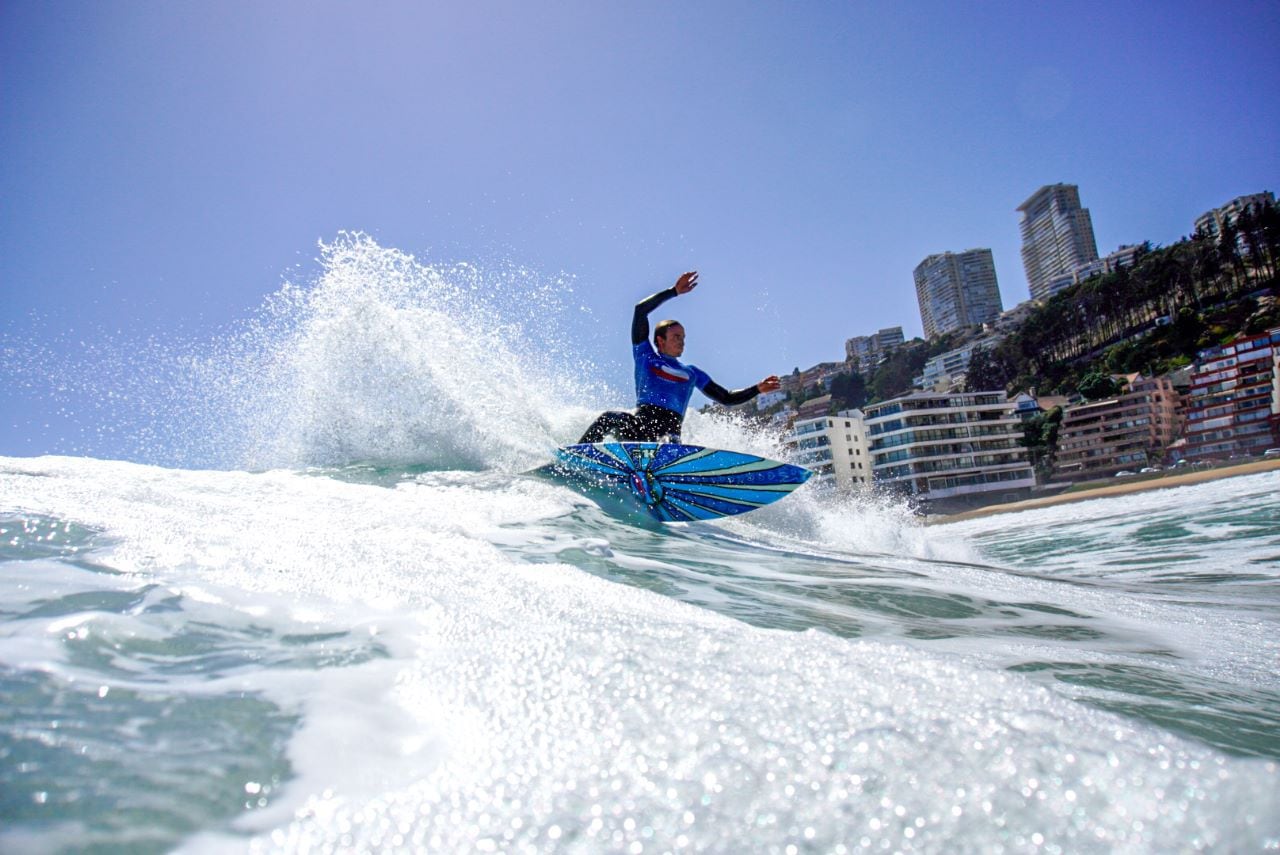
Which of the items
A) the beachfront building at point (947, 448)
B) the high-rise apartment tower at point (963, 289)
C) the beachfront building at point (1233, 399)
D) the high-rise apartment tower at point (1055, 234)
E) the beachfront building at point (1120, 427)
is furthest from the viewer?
the high-rise apartment tower at point (963, 289)


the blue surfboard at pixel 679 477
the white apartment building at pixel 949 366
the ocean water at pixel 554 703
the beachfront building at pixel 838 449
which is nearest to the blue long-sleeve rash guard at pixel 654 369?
the blue surfboard at pixel 679 477

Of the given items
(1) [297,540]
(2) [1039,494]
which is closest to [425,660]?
(1) [297,540]

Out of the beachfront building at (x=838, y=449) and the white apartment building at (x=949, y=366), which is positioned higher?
the white apartment building at (x=949, y=366)

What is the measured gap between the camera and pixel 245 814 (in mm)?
970

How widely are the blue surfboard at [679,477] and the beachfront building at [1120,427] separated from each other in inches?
2986

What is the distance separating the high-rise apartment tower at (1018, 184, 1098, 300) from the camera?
573 feet

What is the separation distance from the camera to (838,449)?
73.4 m

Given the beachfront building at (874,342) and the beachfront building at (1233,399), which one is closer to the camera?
the beachfront building at (1233,399)

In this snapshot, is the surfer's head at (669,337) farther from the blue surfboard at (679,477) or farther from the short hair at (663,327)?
the blue surfboard at (679,477)

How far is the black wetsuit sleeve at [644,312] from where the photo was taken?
23.0 ft

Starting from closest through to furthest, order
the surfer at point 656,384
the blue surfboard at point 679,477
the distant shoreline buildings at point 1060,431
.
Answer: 1. the blue surfboard at point 679,477
2. the surfer at point 656,384
3. the distant shoreline buildings at point 1060,431

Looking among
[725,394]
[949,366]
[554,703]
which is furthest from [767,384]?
[949,366]

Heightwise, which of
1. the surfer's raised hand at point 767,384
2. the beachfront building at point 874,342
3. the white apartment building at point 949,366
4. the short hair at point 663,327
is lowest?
the surfer's raised hand at point 767,384

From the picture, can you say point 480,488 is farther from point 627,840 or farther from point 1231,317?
point 1231,317
